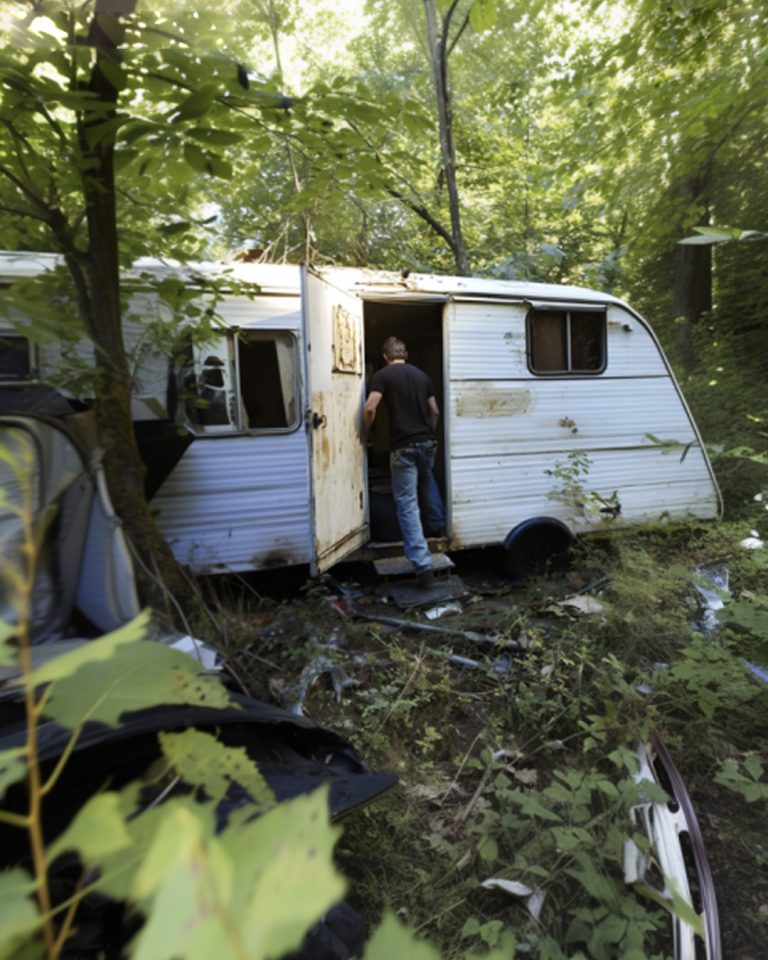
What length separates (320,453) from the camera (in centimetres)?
396

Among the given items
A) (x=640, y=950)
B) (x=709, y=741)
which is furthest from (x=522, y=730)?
(x=640, y=950)

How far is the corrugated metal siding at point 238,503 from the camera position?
417 centimetres

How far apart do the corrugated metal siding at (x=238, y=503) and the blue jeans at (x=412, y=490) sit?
34.7 inches

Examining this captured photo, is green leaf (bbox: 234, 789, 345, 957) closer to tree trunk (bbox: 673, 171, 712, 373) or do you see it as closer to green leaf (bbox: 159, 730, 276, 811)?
green leaf (bbox: 159, 730, 276, 811)

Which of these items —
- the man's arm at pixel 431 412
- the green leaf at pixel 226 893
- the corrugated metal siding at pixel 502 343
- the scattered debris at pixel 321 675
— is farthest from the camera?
the corrugated metal siding at pixel 502 343

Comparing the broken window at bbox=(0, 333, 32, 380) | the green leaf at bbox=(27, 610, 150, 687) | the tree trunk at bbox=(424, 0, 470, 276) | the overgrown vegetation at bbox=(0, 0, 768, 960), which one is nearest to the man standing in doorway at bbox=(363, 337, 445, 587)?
the overgrown vegetation at bbox=(0, 0, 768, 960)

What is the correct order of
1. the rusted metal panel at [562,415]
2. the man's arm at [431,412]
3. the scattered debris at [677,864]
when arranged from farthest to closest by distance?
the rusted metal panel at [562,415]
the man's arm at [431,412]
the scattered debris at [677,864]

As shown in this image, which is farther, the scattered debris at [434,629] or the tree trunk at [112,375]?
the scattered debris at [434,629]

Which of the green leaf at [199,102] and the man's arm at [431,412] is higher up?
the green leaf at [199,102]

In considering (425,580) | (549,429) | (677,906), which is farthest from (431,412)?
(677,906)

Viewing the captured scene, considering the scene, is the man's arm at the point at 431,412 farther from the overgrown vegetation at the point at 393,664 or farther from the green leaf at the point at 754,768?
the green leaf at the point at 754,768

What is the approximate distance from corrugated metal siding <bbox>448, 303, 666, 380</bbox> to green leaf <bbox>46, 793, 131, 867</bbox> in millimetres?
4897

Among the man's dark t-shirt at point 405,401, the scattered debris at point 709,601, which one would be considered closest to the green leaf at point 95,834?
the scattered debris at point 709,601

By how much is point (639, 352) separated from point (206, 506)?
4.49 metres
